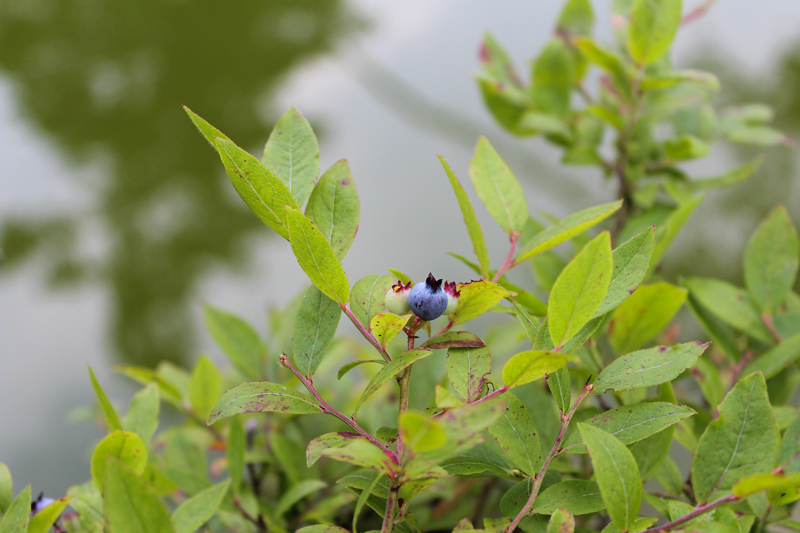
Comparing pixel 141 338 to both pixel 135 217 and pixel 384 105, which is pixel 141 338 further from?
pixel 384 105

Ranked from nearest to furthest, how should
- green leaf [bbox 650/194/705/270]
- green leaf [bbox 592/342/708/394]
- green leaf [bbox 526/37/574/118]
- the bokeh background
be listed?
green leaf [bbox 592/342/708/394], green leaf [bbox 650/194/705/270], green leaf [bbox 526/37/574/118], the bokeh background

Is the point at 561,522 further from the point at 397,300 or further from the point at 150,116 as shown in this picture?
the point at 150,116

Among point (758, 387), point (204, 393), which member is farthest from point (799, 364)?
point (204, 393)

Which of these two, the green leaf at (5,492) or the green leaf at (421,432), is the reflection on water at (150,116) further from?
the green leaf at (421,432)

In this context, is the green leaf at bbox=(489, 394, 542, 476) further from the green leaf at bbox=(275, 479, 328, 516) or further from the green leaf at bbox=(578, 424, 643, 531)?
the green leaf at bbox=(275, 479, 328, 516)

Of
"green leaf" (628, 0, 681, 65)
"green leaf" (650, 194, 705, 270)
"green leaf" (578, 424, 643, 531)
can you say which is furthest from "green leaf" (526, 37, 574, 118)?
"green leaf" (578, 424, 643, 531)

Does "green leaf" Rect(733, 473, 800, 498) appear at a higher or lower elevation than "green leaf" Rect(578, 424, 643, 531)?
lower
